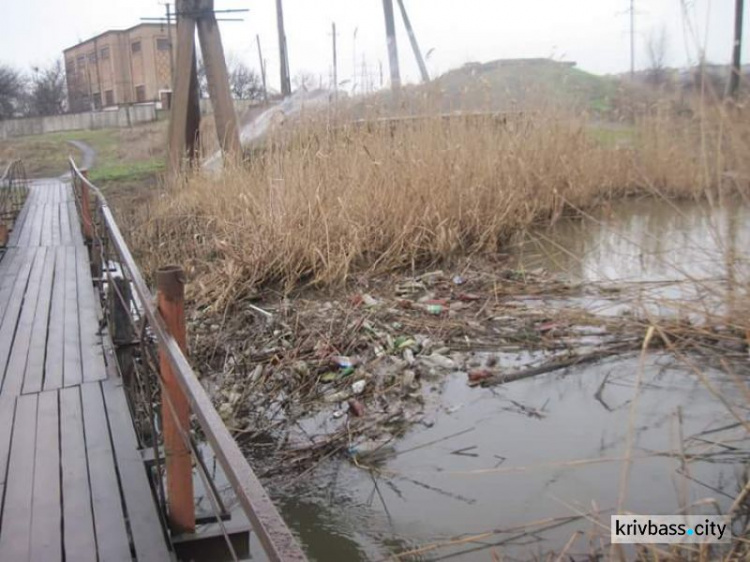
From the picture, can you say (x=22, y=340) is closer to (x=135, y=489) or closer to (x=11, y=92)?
(x=135, y=489)

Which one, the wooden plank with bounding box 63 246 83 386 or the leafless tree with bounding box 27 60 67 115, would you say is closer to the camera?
the wooden plank with bounding box 63 246 83 386

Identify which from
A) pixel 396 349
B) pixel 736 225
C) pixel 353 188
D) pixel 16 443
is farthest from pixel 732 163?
pixel 353 188

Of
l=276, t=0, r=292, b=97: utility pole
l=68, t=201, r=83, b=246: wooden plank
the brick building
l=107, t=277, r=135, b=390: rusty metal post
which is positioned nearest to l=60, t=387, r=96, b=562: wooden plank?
l=107, t=277, r=135, b=390: rusty metal post

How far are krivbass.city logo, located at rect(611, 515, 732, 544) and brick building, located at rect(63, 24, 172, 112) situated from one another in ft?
139

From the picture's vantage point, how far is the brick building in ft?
143

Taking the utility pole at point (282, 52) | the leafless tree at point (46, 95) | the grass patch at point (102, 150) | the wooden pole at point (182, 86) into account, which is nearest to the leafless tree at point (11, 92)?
the leafless tree at point (46, 95)

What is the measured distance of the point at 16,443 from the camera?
290 centimetres

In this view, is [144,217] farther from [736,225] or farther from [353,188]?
[736,225]

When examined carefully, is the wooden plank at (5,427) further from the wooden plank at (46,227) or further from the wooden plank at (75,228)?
the wooden plank at (46,227)

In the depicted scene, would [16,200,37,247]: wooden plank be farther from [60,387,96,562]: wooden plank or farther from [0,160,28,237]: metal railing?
[60,387,96,562]: wooden plank

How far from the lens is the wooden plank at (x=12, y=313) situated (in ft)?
13.7

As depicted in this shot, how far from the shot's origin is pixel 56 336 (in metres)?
4.53

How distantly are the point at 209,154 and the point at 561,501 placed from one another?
7889 millimetres

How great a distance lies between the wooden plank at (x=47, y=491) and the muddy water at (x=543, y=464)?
39.3 inches
